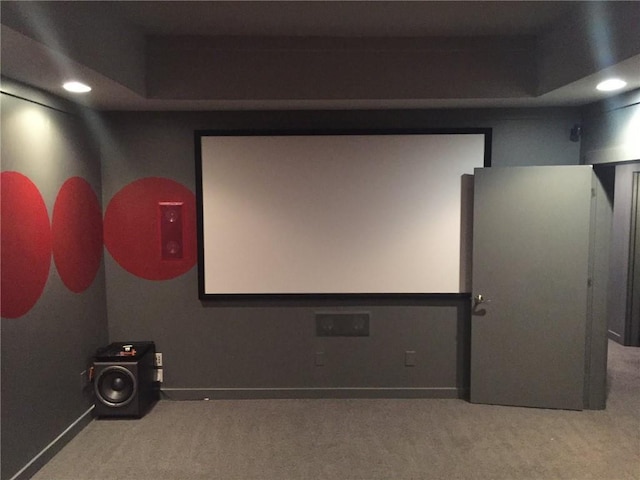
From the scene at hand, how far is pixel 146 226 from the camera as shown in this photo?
151 inches

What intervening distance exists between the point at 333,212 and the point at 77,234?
1953mm

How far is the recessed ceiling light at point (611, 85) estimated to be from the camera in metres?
2.88

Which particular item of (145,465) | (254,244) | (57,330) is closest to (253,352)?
(254,244)

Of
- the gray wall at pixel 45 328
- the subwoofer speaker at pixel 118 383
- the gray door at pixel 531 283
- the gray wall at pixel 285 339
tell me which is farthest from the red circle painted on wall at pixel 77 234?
the gray door at pixel 531 283

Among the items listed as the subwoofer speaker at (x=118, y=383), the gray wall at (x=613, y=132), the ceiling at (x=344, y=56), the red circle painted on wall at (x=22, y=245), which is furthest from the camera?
the subwoofer speaker at (x=118, y=383)

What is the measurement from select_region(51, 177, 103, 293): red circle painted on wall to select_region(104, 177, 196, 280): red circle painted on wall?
13cm

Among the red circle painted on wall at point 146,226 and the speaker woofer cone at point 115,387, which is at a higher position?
the red circle painted on wall at point 146,226

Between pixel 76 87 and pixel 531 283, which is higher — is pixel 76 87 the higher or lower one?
the higher one

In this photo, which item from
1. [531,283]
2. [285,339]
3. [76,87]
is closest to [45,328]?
[76,87]

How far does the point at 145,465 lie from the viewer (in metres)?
2.95

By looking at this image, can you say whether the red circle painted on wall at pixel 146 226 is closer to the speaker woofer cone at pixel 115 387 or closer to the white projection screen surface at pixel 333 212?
the white projection screen surface at pixel 333 212

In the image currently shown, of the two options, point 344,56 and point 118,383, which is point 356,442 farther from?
point 344,56

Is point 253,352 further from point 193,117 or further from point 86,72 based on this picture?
point 86,72

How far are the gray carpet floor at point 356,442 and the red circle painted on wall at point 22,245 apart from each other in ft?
3.68
